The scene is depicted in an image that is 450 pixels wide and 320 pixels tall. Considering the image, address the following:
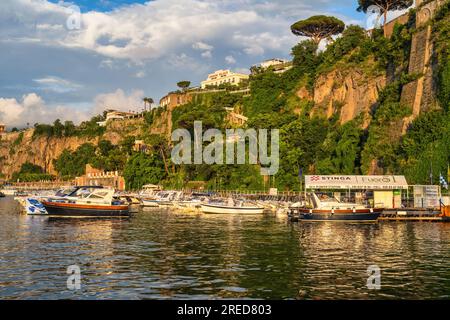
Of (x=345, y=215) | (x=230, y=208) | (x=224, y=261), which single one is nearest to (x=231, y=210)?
(x=230, y=208)

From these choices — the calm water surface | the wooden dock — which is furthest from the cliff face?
the calm water surface

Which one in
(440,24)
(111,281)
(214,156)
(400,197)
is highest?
(440,24)

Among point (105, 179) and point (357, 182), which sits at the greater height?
point (105, 179)

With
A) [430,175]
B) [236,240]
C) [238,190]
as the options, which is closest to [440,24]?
[430,175]

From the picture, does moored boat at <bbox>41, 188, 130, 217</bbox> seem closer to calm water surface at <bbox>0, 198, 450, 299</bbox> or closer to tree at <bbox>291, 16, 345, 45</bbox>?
calm water surface at <bbox>0, 198, 450, 299</bbox>

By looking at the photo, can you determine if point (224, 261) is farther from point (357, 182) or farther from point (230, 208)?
point (230, 208)

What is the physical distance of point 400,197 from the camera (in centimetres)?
6712

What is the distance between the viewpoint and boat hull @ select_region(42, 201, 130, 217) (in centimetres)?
6481

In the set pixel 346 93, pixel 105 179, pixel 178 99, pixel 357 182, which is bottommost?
pixel 357 182

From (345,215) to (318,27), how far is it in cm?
9576

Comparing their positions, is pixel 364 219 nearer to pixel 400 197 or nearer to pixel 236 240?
pixel 400 197

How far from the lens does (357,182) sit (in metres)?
68.4

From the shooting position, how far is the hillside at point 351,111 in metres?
78.6

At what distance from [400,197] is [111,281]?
164 feet
